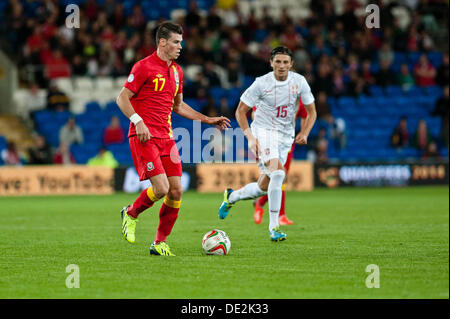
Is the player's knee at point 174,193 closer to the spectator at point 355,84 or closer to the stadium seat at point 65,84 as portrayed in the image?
the stadium seat at point 65,84

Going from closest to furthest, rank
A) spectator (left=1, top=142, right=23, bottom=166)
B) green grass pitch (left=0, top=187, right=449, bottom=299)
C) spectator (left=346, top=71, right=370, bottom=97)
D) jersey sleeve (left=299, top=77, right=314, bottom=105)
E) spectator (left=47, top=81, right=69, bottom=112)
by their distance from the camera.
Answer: green grass pitch (left=0, top=187, right=449, bottom=299), jersey sleeve (left=299, top=77, right=314, bottom=105), spectator (left=1, top=142, right=23, bottom=166), spectator (left=47, top=81, right=69, bottom=112), spectator (left=346, top=71, right=370, bottom=97)

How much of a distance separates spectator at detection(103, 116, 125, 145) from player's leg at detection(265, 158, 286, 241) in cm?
1194

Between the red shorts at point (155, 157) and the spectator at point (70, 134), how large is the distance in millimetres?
12658

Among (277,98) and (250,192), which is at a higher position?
(277,98)

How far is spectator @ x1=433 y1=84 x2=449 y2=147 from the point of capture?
2306 cm

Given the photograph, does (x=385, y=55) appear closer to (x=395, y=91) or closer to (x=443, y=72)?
(x=395, y=91)

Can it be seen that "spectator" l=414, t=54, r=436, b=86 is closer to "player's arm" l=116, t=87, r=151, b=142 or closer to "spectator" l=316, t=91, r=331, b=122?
"spectator" l=316, t=91, r=331, b=122

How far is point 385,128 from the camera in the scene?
23797mm

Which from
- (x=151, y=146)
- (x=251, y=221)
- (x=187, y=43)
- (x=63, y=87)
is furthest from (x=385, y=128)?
(x=151, y=146)

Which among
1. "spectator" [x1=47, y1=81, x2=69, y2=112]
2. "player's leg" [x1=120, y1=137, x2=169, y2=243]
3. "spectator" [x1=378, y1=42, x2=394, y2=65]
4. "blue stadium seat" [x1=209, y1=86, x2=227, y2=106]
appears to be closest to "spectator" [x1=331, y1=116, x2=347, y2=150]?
"blue stadium seat" [x1=209, y1=86, x2=227, y2=106]

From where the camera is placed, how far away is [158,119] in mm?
8438

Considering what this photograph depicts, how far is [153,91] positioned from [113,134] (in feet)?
43.6

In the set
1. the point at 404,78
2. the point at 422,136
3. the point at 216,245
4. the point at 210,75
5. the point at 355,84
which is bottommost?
the point at 216,245

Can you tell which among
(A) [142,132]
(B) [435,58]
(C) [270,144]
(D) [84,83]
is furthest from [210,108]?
(A) [142,132]
